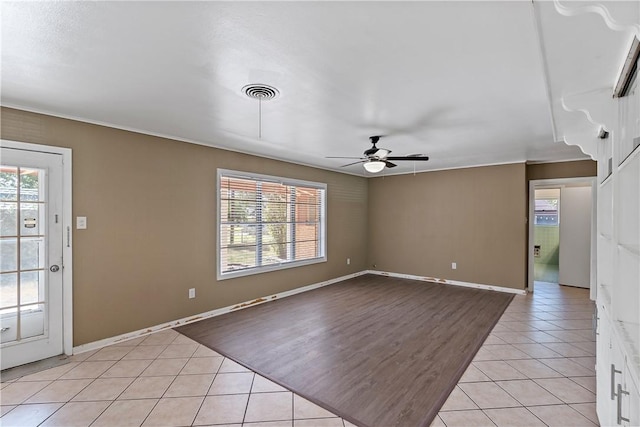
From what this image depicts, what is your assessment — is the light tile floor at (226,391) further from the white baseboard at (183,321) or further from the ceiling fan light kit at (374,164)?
the ceiling fan light kit at (374,164)

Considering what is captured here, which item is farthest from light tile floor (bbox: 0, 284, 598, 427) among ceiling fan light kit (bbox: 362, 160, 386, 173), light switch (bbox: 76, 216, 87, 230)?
ceiling fan light kit (bbox: 362, 160, 386, 173)

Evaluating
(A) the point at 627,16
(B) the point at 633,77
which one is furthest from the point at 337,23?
(B) the point at 633,77

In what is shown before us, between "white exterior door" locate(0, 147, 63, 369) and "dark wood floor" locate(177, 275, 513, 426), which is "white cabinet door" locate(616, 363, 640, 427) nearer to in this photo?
"dark wood floor" locate(177, 275, 513, 426)

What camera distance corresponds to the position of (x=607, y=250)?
6.22 ft

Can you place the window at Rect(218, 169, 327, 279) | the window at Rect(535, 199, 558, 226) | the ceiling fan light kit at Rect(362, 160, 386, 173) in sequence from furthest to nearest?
1. the window at Rect(535, 199, 558, 226)
2. the window at Rect(218, 169, 327, 279)
3. the ceiling fan light kit at Rect(362, 160, 386, 173)

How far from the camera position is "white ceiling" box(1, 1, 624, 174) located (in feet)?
4.98

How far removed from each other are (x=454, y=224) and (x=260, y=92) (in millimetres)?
5106

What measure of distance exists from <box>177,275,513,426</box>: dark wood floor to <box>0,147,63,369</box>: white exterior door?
1.35 metres

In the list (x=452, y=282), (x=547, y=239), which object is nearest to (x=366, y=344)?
(x=452, y=282)

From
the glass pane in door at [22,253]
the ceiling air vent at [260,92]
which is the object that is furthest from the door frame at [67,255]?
the ceiling air vent at [260,92]

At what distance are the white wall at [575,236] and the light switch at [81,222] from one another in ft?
26.0

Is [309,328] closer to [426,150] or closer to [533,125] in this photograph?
[426,150]

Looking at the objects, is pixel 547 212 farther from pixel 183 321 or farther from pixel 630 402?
pixel 183 321

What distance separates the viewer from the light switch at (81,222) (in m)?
3.17
